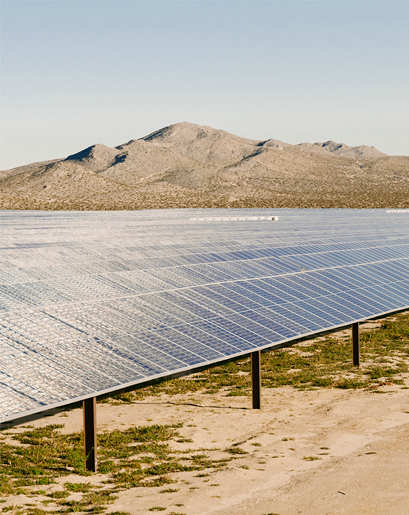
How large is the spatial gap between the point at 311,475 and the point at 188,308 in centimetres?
761

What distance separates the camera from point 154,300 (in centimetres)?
2309

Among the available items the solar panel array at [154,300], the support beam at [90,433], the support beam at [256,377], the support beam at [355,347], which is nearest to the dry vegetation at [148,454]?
the support beam at [90,433]

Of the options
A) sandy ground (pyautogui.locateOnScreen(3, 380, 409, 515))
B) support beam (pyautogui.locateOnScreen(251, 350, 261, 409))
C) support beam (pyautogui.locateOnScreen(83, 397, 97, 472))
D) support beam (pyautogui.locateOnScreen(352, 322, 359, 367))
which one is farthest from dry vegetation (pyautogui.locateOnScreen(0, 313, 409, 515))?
support beam (pyautogui.locateOnScreen(251, 350, 261, 409))

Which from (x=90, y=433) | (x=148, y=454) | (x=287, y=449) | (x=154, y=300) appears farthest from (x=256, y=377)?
(x=90, y=433)

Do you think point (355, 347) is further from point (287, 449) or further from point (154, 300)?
point (154, 300)

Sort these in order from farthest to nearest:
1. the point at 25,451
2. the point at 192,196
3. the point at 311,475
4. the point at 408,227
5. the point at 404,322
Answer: the point at 192,196, the point at 408,227, the point at 404,322, the point at 25,451, the point at 311,475

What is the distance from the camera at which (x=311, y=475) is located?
18.1 meters

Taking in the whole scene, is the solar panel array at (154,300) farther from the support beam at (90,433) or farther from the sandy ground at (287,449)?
the sandy ground at (287,449)

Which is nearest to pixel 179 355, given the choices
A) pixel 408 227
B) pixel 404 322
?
pixel 404 322

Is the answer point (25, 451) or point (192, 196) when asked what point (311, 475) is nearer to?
point (25, 451)

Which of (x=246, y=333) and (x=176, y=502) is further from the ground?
(x=246, y=333)

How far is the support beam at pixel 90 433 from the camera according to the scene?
17.4 metres

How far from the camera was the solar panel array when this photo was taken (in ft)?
55.4

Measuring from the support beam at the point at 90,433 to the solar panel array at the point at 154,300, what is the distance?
45.9 inches
